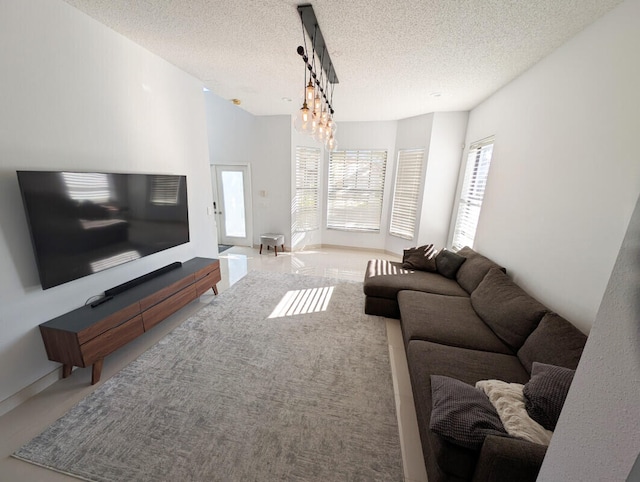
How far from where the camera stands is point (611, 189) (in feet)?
5.00

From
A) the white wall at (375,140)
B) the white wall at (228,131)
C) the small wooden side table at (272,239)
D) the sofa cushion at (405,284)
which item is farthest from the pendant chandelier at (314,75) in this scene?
the small wooden side table at (272,239)

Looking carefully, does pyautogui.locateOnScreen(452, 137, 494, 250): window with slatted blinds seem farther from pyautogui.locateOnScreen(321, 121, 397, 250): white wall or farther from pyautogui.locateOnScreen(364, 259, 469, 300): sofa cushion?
pyautogui.locateOnScreen(321, 121, 397, 250): white wall

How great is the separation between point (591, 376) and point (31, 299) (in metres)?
3.00

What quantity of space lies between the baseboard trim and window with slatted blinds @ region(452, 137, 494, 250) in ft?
Answer: 15.7

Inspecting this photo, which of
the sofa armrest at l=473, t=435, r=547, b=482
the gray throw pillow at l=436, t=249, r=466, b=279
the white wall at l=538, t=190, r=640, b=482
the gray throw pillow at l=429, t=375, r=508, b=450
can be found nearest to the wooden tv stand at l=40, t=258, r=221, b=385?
the gray throw pillow at l=429, t=375, r=508, b=450

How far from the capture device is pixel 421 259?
3.43 metres

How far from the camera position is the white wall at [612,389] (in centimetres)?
50

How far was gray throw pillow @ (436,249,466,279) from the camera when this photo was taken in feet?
10.2

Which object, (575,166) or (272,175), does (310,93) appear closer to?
(575,166)

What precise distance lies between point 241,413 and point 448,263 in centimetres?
286

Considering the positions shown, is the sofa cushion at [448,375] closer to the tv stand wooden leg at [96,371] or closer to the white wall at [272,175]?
the tv stand wooden leg at [96,371]

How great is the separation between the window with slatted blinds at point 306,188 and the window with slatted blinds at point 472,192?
291 centimetres

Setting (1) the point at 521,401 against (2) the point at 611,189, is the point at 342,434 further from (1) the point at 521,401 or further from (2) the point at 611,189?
(2) the point at 611,189

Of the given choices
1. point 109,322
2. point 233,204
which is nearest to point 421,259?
point 109,322
